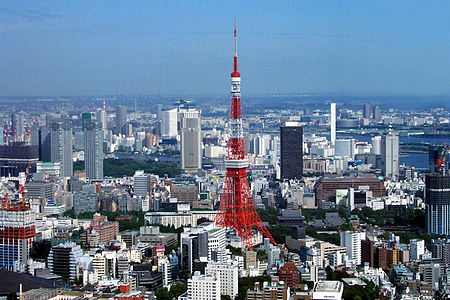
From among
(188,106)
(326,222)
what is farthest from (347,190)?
(188,106)

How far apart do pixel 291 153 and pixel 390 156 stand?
296cm

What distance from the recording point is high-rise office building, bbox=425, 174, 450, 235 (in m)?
15.6

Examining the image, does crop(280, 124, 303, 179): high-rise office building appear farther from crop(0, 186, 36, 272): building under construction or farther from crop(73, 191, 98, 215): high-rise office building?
crop(0, 186, 36, 272): building under construction

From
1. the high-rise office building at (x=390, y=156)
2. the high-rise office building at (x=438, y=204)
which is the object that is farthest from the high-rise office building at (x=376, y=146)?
the high-rise office building at (x=438, y=204)

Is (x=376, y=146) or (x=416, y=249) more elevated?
→ (x=376, y=146)

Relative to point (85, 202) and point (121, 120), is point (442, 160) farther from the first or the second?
point (121, 120)

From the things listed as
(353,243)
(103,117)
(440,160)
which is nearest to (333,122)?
(103,117)

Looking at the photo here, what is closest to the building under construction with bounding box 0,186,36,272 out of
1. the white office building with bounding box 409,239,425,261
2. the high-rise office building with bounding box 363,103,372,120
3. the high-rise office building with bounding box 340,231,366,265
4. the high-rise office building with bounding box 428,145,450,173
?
the high-rise office building with bounding box 340,231,366,265

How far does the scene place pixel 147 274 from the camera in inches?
448

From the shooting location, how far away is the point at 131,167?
91.8ft

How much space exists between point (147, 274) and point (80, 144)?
15.5 metres

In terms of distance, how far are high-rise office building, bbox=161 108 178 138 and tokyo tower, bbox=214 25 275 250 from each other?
2141 centimetres

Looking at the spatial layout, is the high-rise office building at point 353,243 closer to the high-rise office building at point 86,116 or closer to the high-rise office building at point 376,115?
the high-rise office building at point 86,116

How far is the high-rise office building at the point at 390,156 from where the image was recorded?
82.0 ft
